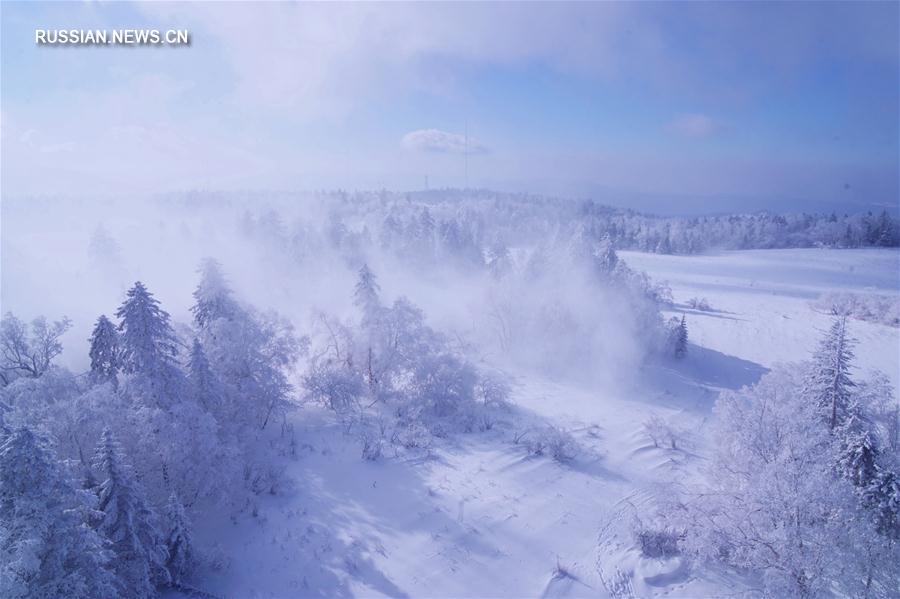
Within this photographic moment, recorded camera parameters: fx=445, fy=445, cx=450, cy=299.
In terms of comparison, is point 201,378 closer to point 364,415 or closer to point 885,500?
point 364,415

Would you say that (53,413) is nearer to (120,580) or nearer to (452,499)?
(120,580)

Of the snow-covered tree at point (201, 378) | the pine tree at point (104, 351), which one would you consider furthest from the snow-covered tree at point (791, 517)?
the pine tree at point (104, 351)

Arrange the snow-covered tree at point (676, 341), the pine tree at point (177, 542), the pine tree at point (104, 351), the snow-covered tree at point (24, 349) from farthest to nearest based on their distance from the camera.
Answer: the snow-covered tree at point (676, 341) → the snow-covered tree at point (24, 349) → the pine tree at point (104, 351) → the pine tree at point (177, 542)

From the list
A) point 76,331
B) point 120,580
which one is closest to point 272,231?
point 76,331

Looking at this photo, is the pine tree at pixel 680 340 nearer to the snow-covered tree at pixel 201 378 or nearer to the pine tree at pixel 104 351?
the snow-covered tree at pixel 201 378

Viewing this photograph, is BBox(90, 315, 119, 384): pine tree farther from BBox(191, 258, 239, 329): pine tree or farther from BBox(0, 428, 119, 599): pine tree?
BBox(0, 428, 119, 599): pine tree

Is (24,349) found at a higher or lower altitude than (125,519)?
higher

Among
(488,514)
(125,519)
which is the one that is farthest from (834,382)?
(125,519)
